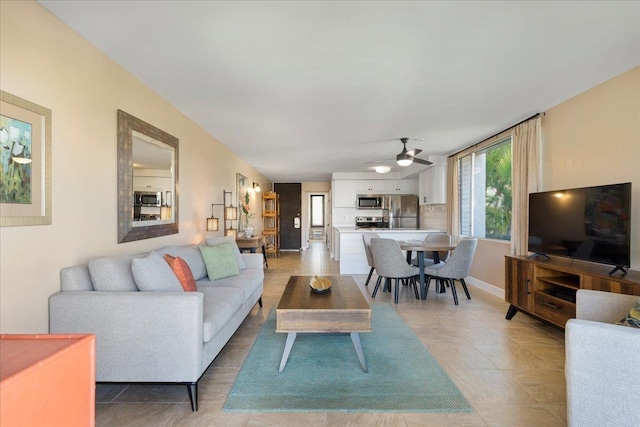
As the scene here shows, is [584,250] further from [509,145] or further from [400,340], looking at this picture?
[509,145]

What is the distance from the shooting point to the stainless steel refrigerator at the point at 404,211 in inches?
307

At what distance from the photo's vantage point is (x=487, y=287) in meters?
4.85

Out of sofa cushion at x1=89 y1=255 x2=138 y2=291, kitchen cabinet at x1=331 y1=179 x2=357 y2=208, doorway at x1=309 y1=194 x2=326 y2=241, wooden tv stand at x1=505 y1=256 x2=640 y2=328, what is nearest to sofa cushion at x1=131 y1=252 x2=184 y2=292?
sofa cushion at x1=89 y1=255 x2=138 y2=291

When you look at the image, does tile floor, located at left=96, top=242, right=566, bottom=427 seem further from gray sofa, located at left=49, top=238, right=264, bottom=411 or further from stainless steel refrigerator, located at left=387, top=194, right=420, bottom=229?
stainless steel refrigerator, located at left=387, top=194, right=420, bottom=229

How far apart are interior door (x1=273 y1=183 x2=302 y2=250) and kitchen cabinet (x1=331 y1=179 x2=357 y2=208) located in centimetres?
252

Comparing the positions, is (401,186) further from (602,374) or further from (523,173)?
(602,374)

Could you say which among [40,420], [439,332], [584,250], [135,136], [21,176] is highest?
[135,136]

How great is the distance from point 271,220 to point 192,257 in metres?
6.26

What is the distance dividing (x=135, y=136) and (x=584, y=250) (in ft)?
13.5

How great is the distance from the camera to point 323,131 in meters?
4.43

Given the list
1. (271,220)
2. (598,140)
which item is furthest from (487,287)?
(271,220)

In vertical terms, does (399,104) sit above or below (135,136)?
above

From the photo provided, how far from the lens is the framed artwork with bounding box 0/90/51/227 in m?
1.64

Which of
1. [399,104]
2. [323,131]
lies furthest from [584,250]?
[323,131]
